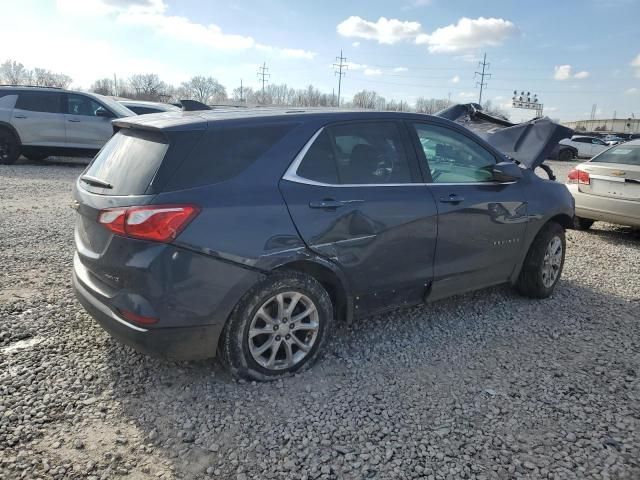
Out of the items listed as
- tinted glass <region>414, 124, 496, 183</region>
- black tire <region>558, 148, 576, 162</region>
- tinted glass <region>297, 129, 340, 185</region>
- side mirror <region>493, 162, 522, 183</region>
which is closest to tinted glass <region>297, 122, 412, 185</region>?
tinted glass <region>297, 129, 340, 185</region>

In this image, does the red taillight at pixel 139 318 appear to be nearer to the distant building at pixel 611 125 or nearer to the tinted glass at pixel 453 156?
the tinted glass at pixel 453 156

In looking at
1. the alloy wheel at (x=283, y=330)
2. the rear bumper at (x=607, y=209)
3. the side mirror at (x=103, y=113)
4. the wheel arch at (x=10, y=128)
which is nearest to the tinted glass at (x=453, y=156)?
the alloy wheel at (x=283, y=330)

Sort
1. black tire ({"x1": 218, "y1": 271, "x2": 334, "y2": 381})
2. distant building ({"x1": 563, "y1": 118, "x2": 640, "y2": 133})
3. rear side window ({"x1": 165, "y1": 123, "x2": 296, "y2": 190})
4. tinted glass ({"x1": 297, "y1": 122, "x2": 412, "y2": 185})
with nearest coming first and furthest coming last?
rear side window ({"x1": 165, "y1": 123, "x2": 296, "y2": 190})
black tire ({"x1": 218, "y1": 271, "x2": 334, "y2": 381})
tinted glass ({"x1": 297, "y1": 122, "x2": 412, "y2": 185})
distant building ({"x1": 563, "y1": 118, "x2": 640, "y2": 133})

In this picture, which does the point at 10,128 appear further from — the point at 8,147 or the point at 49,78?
the point at 49,78

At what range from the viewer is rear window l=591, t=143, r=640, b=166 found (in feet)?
23.3

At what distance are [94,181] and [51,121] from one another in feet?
33.5

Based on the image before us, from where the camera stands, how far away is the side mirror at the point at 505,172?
4.03 m

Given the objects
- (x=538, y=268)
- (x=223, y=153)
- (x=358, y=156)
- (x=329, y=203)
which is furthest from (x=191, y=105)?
(x=538, y=268)

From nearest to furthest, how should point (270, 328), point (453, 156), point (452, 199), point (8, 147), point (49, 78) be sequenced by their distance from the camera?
1. point (270, 328)
2. point (452, 199)
3. point (453, 156)
4. point (8, 147)
5. point (49, 78)

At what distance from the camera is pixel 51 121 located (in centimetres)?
1170

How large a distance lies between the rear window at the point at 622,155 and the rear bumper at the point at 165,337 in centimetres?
676

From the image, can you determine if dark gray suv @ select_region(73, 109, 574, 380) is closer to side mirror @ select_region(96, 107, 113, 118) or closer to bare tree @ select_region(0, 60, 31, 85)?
side mirror @ select_region(96, 107, 113, 118)

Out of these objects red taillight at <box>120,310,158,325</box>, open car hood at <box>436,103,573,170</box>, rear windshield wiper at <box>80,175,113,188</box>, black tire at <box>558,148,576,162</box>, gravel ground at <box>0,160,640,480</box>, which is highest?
open car hood at <box>436,103,573,170</box>

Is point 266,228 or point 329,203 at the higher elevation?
point 329,203
